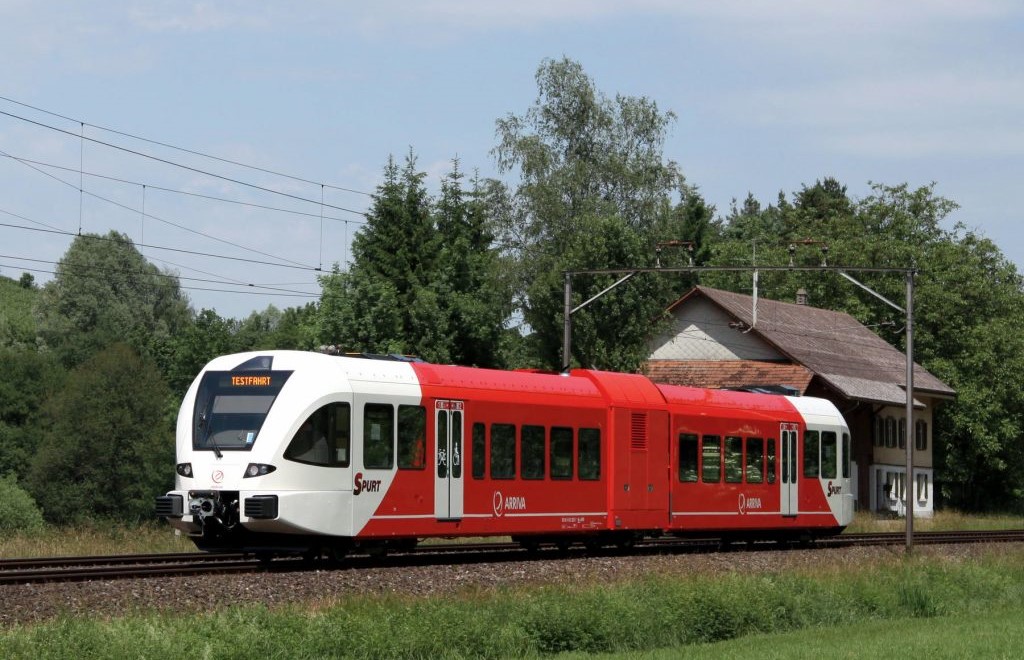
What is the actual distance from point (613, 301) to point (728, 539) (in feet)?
66.0

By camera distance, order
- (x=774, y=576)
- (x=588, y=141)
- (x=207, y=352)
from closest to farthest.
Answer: (x=774, y=576) → (x=588, y=141) → (x=207, y=352)

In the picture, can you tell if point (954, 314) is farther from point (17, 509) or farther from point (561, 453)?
point (561, 453)

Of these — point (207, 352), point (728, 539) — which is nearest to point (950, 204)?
point (207, 352)

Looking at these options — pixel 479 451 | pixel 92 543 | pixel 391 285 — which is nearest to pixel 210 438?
pixel 479 451

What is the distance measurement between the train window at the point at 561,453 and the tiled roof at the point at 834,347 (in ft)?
97.1

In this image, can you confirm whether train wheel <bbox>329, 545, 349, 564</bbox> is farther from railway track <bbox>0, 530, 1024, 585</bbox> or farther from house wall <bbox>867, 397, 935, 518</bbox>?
house wall <bbox>867, 397, 935, 518</bbox>

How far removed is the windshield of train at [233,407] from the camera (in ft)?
67.3

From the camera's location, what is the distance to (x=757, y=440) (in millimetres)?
29891

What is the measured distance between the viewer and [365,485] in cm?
2109

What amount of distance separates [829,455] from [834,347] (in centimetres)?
2873

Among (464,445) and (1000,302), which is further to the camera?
(1000,302)

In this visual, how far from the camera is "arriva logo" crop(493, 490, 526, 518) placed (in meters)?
23.6

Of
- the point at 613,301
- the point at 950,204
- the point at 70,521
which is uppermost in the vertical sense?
the point at 950,204

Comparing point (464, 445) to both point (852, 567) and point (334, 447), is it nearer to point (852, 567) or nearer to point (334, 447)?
point (334, 447)
